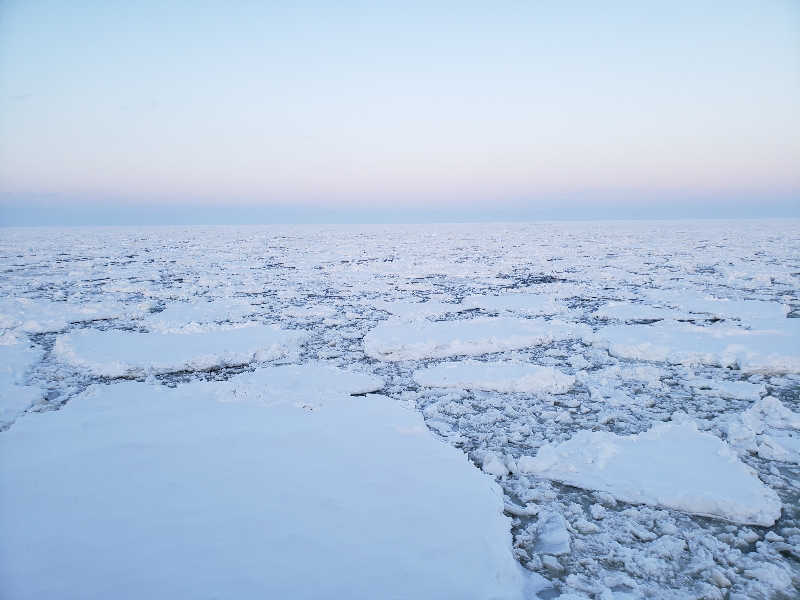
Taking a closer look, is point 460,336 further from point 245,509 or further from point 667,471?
point 245,509

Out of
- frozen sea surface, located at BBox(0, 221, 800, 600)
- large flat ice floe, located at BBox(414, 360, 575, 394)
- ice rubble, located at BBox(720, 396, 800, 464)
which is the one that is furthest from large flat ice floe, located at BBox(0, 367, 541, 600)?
ice rubble, located at BBox(720, 396, 800, 464)

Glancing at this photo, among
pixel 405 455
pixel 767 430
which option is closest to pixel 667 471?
pixel 767 430

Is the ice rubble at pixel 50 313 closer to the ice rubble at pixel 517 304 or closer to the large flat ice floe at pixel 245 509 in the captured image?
the large flat ice floe at pixel 245 509

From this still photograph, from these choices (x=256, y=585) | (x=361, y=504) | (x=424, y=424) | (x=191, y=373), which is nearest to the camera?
(x=256, y=585)

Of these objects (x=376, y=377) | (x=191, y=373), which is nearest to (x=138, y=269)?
(x=191, y=373)

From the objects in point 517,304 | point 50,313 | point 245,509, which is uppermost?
point 517,304

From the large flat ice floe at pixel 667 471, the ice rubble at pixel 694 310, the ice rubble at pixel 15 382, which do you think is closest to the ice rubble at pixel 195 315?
the ice rubble at pixel 15 382

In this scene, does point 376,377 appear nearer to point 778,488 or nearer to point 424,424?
point 424,424
